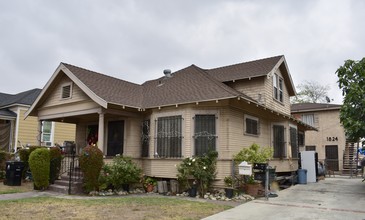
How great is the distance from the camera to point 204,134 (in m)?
12.3

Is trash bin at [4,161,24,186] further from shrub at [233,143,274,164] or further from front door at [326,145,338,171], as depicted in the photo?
front door at [326,145,338,171]

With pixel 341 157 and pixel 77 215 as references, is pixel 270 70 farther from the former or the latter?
pixel 341 157

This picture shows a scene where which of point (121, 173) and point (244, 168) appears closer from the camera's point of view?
point (244, 168)

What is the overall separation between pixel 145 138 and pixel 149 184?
2044 mm

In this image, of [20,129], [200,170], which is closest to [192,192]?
[200,170]

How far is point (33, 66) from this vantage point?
2597 cm

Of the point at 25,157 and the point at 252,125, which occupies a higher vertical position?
the point at 252,125

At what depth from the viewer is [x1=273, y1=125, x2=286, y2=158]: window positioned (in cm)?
1605

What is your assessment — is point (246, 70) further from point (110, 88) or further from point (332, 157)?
point (332, 157)

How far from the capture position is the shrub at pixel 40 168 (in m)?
12.0

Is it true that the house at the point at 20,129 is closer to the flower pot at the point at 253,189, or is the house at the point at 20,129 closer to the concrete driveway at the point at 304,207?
the flower pot at the point at 253,189

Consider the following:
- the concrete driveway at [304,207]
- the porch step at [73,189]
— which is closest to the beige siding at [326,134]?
the concrete driveway at [304,207]

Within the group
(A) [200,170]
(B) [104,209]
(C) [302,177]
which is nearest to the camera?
(B) [104,209]

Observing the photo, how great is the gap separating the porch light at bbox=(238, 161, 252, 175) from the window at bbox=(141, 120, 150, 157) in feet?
13.9
